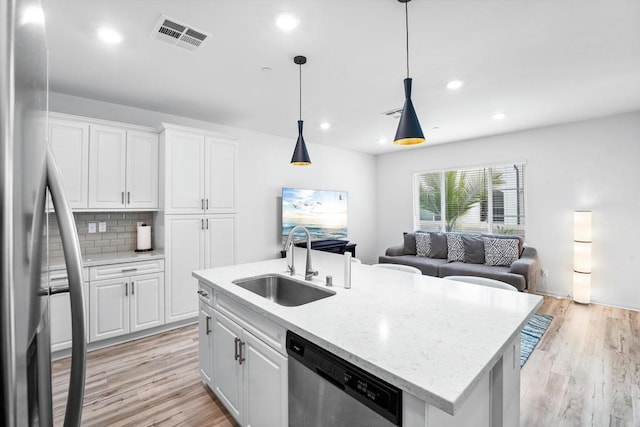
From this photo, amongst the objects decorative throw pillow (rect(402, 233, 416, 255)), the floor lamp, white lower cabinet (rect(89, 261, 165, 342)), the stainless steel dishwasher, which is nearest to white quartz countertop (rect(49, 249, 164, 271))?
white lower cabinet (rect(89, 261, 165, 342))

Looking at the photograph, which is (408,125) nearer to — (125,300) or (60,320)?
(125,300)

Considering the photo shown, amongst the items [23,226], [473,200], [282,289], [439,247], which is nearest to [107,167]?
[282,289]

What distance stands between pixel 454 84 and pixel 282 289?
8.61 ft

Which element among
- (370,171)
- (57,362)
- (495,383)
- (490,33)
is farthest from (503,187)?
(57,362)

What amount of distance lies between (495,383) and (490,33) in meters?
2.29

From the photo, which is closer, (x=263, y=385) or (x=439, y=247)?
(x=263, y=385)

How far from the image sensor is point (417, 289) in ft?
6.02

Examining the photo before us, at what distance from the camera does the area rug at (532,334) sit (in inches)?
111

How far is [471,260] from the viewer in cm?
488

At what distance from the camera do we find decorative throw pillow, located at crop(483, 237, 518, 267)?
14.7 ft

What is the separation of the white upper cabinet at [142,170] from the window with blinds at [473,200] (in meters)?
4.86

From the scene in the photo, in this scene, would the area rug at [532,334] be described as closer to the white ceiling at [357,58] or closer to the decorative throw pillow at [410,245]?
the decorative throw pillow at [410,245]

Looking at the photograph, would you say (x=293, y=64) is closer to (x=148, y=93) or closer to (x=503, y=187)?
(x=148, y=93)

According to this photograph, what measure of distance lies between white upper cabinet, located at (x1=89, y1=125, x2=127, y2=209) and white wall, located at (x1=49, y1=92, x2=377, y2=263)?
0.45m
